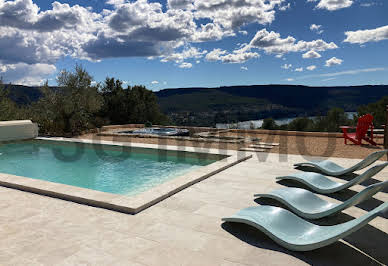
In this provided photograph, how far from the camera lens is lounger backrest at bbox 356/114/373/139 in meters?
9.67

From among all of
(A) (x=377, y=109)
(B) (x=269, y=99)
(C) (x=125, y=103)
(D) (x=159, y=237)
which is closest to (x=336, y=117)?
(A) (x=377, y=109)

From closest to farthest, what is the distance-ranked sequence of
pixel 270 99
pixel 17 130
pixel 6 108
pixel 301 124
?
pixel 17 130, pixel 6 108, pixel 301 124, pixel 270 99

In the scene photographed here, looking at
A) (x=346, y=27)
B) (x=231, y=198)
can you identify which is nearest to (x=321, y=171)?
(x=231, y=198)

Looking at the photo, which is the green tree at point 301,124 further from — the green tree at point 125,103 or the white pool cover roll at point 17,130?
the white pool cover roll at point 17,130

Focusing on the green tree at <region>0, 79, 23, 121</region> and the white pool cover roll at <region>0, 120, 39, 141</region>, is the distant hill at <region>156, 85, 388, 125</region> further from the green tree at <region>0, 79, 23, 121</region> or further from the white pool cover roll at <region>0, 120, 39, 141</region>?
the white pool cover roll at <region>0, 120, 39, 141</region>

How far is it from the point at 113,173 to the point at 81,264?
5.21 metres

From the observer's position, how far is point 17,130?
40.1 feet

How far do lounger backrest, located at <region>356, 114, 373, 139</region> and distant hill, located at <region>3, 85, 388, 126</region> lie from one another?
32268 millimetres

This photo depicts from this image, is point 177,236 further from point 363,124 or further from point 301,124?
point 301,124

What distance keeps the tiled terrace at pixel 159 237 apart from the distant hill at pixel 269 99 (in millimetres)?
38354

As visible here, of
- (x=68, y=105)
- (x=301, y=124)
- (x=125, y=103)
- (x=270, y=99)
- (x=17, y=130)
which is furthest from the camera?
(x=270, y=99)

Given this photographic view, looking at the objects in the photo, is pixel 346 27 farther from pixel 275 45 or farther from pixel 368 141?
pixel 368 141

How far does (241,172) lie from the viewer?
637 cm

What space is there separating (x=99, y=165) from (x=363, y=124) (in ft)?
28.7
